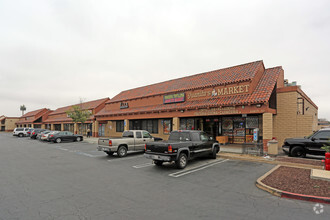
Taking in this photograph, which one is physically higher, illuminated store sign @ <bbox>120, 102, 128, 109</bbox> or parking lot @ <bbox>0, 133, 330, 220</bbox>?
illuminated store sign @ <bbox>120, 102, 128, 109</bbox>

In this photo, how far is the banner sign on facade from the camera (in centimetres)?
2003

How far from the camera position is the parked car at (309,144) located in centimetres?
1082

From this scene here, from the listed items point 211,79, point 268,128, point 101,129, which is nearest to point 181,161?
point 268,128

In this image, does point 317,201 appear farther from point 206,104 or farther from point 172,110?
point 172,110

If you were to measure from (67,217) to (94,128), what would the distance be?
Result: 3105cm

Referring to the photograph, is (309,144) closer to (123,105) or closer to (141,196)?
(141,196)

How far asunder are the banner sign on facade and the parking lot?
11800 millimetres

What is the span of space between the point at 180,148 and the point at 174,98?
478 inches

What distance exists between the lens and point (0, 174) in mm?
8289

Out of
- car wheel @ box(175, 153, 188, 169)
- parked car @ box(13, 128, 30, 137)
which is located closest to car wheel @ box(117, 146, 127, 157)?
car wheel @ box(175, 153, 188, 169)

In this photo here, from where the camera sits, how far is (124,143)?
13.1m

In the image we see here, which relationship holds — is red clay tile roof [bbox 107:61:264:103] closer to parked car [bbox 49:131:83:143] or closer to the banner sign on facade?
the banner sign on facade

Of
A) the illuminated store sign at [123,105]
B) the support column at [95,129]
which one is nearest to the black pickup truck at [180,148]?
the illuminated store sign at [123,105]

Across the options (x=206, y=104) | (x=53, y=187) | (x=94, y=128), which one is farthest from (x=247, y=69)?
(x=94, y=128)
